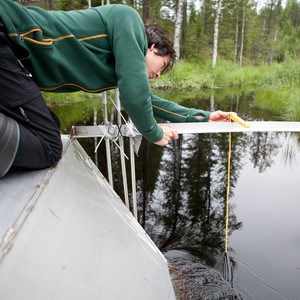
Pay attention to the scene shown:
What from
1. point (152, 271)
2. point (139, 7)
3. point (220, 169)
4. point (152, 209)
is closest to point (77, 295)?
point (152, 271)

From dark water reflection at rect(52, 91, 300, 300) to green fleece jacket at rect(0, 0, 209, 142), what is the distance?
1.52m

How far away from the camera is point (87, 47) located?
1.31m

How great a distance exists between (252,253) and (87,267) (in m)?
2.18

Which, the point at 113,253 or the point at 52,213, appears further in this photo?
the point at 113,253

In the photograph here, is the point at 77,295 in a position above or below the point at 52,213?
below

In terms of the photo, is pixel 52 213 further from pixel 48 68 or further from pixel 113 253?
pixel 48 68

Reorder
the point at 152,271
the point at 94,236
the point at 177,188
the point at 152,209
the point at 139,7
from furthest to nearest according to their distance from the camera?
the point at 139,7 < the point at 177,188 < the point at 152,209 < the point at 152,271 < the point at 94,236

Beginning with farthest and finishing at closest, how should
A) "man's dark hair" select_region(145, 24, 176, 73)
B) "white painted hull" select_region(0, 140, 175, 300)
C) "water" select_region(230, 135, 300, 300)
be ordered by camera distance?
1. "water" select_region(230, 135, 300, 300)
2. "man's dark hair" select_region(145, 24, 176, 73)
3. "white painted hull" select_region(0, 140, 175, 300)

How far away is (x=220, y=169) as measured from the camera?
4.40m

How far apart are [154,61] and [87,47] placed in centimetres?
34

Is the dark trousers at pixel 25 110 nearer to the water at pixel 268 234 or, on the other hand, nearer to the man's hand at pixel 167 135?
the man's hand at pixel 167 135

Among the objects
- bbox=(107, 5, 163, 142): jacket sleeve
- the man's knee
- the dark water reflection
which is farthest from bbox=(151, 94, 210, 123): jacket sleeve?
the dark water reflection

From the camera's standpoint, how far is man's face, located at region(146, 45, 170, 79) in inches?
58.9

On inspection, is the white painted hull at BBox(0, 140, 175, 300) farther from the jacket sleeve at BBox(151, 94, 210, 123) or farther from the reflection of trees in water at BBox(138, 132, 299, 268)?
the reflection of trees in water at BBox(138, 132, 299, 268)
